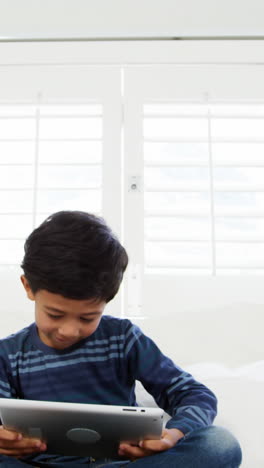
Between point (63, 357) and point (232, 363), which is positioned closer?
point (63, 357)

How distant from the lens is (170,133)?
6.17ft

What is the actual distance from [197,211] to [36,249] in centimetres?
101

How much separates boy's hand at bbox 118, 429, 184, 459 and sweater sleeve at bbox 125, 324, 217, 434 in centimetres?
5

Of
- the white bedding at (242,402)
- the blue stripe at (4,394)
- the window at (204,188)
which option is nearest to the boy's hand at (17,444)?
the blue stripe at (4,394)

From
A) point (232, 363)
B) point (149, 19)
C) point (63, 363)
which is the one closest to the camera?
point (63, 363)

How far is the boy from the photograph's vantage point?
829mm

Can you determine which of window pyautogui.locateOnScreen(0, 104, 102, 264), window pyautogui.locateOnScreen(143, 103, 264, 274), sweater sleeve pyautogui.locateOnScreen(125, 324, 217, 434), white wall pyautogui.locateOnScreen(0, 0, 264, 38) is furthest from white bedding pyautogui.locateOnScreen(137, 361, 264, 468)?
white wall pyautogui.locateOnScreen(0, 0, 264, 38)

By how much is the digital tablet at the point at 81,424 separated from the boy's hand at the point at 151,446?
0.03 feet

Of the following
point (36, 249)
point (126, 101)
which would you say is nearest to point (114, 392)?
point (36, 249)

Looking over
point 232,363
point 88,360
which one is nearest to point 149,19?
point 232,363

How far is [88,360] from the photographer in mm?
1008

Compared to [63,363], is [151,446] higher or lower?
lower

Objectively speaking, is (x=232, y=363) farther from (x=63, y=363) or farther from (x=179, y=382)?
(x=63, y=363)

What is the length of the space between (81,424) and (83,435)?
43mm
